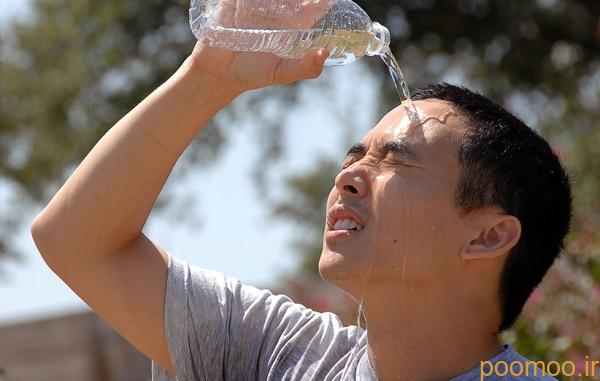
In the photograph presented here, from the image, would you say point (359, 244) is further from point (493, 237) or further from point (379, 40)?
point (379, 40)

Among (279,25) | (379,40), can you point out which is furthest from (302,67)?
(379,40)

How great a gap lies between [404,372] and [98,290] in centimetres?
79

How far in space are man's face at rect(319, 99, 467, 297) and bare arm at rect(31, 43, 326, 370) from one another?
0.32m

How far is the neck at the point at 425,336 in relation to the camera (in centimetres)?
276

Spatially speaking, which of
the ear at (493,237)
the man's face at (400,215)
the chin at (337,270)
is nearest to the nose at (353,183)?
the man's face at (400,215)

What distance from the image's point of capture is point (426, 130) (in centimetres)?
284

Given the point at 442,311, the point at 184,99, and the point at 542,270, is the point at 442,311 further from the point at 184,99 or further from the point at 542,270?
the point at 184,99

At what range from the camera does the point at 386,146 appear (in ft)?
9.34

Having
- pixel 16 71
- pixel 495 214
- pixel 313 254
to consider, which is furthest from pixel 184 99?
pixel 313 254

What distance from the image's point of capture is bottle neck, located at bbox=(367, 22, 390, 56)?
3.15 m

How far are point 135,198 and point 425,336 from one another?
2.63ft

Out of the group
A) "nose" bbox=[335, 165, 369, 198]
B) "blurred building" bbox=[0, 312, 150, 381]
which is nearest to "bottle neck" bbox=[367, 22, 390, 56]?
"nose" bbox=[335, 165, 369, 198]

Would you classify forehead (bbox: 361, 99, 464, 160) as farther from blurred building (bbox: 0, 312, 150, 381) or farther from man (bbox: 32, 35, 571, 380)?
blurred building (bbox: 0, 312, 150, 381)

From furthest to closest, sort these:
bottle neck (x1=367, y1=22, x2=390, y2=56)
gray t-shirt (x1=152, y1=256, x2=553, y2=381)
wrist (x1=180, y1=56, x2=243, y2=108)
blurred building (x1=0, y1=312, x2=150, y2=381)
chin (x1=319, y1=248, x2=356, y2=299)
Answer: blurred building (x1=0, y1=312, x2=150, y2=381)
bottle neck (x1=367, y1=22, x2=390, y2=56)
wrist (x1=180, y1=56, x2=243, y2=108)
gray t-shirt (x1=152, y1=256, x2=553, y2=381)
chin (x1=319, y1=248, x2=356, y2=299)
